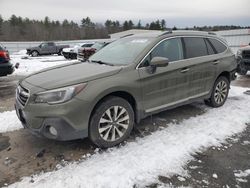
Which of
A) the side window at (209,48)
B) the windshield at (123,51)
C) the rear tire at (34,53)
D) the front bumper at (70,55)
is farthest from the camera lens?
the rear tire at (34,53)

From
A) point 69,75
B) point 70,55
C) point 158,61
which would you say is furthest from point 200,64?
point 70,55

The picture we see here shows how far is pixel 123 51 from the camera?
15.3 ft

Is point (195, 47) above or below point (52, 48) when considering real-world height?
above

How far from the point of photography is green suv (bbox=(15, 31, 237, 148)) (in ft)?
11.3

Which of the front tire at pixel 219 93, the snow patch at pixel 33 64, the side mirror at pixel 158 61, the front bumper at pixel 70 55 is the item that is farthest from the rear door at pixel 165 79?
the front bumper at pixel 70 55

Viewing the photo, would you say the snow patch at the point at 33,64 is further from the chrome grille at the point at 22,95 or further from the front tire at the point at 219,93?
the front tire at the point at 219,93

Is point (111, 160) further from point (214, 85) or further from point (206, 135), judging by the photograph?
point (214, 85)

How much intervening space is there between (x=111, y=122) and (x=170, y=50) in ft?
6.07

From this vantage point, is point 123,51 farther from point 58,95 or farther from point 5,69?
point 5,69

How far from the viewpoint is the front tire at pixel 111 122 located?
3.66m

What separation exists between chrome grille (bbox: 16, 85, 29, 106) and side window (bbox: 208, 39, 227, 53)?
13.3 feet

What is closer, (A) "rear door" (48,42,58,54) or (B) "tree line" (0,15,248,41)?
(A) "rear door" (48,42,58,54)

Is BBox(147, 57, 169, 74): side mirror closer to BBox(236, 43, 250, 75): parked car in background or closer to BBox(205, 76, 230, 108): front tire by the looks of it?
BBox(205, 76, 230, 108): front tire

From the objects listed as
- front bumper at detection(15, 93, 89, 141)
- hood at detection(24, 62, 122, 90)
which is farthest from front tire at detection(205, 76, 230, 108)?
front bumper at detection(15, 93, 89, 141)
